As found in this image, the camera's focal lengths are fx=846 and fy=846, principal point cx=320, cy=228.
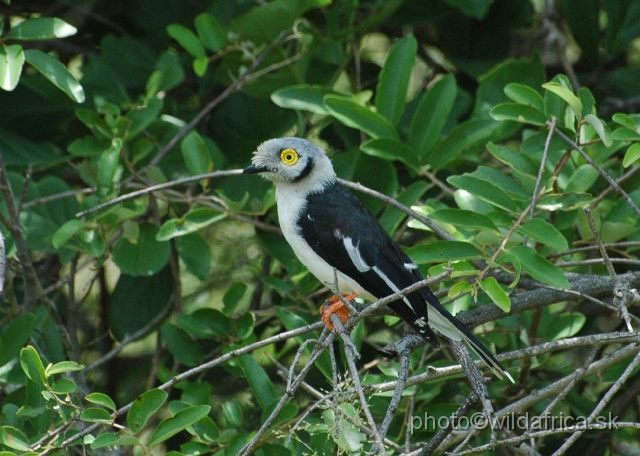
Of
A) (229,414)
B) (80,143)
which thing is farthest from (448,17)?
(229,414)

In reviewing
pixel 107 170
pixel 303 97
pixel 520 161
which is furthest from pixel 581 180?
pixel 107 170

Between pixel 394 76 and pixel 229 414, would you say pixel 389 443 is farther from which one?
pixel 394 76

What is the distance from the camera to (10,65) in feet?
10.8

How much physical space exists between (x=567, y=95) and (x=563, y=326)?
1.12 m

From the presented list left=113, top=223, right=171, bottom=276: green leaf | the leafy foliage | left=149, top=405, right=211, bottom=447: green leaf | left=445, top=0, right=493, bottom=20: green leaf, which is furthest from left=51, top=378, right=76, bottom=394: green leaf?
left=445, top=0, right=493, bottom=20: green leaf

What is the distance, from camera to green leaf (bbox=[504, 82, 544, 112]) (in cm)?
351

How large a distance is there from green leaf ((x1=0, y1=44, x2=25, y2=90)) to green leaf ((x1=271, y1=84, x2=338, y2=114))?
45.6 inches

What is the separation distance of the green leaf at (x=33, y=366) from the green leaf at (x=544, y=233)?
1.77 meters

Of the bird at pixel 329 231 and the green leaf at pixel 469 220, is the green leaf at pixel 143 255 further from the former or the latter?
the green leaf at pixel 469 220

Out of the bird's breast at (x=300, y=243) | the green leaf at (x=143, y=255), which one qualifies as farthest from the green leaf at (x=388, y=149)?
the green leaf at (x=143, y=255)

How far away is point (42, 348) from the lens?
397 centimetres

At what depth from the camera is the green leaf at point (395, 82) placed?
13.2 feet

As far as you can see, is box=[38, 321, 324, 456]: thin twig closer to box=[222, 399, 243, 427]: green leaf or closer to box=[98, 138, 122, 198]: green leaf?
box=[222, 399, 243, 427]: green leaf

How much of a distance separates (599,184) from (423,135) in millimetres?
992
